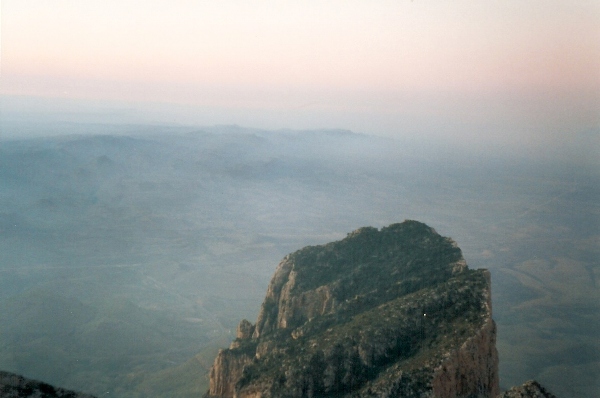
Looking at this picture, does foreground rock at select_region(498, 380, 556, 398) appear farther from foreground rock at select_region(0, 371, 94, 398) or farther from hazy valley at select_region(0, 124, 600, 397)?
hazy valley at select_region(0, 124, 600, 397)

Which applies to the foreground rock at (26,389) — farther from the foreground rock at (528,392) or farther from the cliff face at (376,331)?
the cliff face at (376,331)

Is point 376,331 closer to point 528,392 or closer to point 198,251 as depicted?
point 528,392

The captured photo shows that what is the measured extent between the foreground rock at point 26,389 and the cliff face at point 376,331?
400 inches

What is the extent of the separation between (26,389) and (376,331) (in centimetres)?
1280

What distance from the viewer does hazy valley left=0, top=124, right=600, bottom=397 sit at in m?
51.5

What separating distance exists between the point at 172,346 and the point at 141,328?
25.0 ft

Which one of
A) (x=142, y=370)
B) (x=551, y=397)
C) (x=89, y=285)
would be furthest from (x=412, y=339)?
(x=89, y=285)

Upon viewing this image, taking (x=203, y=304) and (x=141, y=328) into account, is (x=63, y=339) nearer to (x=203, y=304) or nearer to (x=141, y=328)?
(x=141, y=328)

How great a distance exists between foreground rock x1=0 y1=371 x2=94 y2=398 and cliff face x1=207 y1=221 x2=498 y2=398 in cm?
1016

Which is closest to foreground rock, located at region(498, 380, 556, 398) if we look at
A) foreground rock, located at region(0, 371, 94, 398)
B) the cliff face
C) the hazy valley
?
the cliff face

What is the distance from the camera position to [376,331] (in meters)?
18.5

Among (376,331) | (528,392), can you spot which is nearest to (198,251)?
(376,331)

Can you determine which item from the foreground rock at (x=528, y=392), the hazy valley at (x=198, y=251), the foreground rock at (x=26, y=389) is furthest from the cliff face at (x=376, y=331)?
the hazy valley at (x=198, y=251)

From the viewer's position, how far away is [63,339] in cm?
5744
